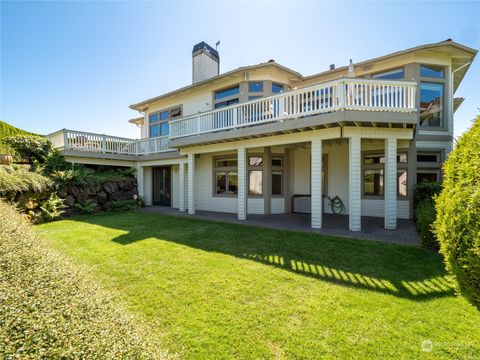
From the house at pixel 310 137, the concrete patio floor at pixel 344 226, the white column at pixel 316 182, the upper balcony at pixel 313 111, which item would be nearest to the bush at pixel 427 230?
the concrete patio floor at pixel 344 226

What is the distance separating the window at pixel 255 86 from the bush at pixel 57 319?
1028 centimetres

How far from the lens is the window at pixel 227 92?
38.0 ft

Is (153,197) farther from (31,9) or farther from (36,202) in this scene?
(31,9)

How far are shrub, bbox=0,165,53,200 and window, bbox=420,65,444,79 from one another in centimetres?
1593

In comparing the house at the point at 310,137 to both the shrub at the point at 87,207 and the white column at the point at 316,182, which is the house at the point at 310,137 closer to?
the white column at the point at 316,182

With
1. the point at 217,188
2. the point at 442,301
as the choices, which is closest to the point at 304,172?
the point at 217,188

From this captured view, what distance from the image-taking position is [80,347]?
4.62 feet

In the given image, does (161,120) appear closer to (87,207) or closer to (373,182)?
(87,207)

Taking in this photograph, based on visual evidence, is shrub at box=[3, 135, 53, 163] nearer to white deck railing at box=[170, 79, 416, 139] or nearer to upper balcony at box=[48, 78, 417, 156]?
upper balcony at box=[48, 78, 417, 156]

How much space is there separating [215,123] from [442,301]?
28.7 ft

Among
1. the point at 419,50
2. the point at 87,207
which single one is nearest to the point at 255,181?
the point at 419,50

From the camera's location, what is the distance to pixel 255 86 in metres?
11.0

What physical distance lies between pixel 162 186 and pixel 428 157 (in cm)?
1346

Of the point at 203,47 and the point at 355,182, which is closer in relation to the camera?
the point at 355,182
